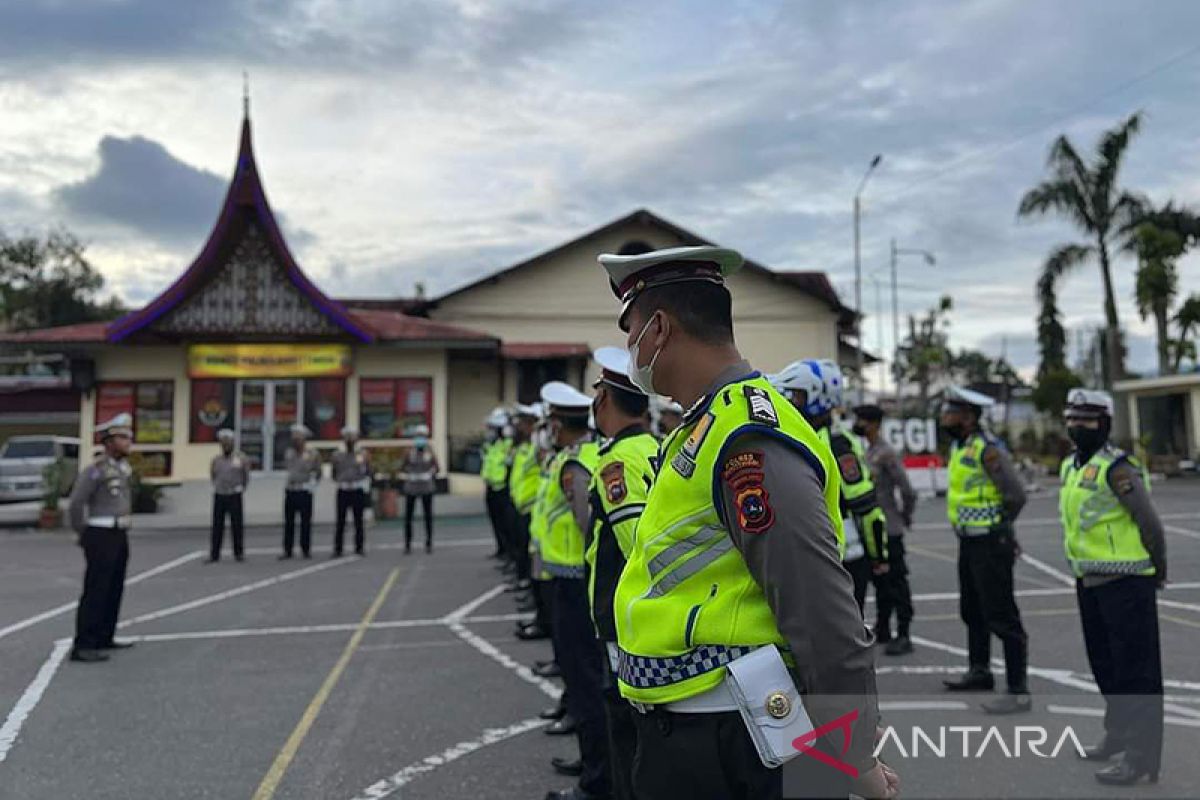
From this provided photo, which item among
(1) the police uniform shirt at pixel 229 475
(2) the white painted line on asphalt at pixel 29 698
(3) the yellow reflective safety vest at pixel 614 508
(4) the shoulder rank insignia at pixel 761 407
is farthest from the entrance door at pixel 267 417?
(4) the shoulder rank insignia at pixel 761 407

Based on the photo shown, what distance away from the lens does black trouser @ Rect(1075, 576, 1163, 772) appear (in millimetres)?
4023

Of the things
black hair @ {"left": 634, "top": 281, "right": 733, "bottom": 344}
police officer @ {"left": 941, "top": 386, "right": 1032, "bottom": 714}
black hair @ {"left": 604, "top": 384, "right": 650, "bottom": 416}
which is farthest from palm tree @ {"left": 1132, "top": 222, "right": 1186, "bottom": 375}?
black hair @ {"left": 634, "top": 281, "right": 733, "bottom": 344}

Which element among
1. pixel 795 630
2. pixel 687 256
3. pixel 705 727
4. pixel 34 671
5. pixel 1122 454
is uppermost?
pixel 687 256

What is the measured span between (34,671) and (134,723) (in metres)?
2.03

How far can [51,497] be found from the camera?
1784 centimetres

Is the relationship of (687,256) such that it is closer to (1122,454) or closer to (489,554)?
(1122,454)

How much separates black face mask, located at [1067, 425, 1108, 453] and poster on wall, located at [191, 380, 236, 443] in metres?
19.1

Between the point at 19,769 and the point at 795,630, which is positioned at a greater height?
the point at 795,630

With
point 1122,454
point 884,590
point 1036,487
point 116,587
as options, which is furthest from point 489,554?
point 1036,487

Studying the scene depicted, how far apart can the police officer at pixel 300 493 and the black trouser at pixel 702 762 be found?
1226 centimetres

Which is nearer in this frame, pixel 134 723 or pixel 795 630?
pixel 795 630

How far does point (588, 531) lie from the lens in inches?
156

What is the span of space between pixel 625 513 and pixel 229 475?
449 inches

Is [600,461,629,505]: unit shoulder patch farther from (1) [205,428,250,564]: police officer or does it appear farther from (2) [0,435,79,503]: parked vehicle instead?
(2) [0,435,79,503]: parked vehicle
